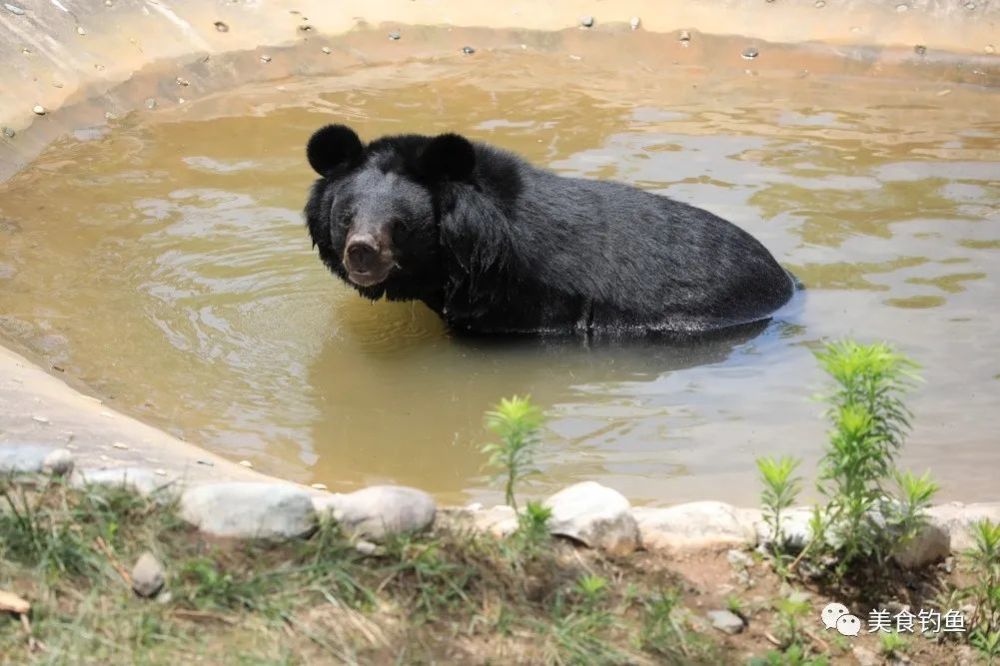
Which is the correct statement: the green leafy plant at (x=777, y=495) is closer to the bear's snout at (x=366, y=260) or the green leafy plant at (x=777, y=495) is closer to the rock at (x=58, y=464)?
the rock at (x=58, y=464)

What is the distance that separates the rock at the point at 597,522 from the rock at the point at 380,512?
0.43m

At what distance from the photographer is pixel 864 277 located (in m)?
8.57

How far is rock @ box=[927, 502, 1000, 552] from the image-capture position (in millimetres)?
4844

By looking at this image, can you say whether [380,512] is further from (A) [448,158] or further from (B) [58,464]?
(A) [448,158]

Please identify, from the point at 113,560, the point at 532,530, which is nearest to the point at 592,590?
the point at 532,530

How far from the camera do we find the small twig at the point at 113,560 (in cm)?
393

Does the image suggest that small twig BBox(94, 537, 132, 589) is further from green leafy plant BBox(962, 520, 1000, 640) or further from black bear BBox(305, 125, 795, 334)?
black bear BBox(305, 125, 795, 334)

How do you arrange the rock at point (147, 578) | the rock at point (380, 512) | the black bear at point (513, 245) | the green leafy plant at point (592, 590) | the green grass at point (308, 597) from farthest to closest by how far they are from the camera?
1. the black bear at point (513, 245)
2. the rock at point (380, 512)
3. the green leafy plant at point (592, 590)
4. the rock at point (147, 578)
5. the green grass at point (308, 597)

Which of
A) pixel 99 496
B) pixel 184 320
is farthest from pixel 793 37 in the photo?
pixel 99 496

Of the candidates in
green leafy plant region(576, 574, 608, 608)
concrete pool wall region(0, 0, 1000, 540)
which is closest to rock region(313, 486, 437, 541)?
green leafy plant region(576, 574, 608, 608)

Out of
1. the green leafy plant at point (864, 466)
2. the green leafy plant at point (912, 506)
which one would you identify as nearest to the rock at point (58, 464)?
the green leafy plant at point (864, 466)

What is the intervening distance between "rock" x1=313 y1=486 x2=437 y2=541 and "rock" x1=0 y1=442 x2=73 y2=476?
0.86m

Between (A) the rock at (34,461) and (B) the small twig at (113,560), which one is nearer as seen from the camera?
(B) the small twig at (113,560)

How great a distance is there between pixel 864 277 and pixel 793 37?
5.52 metres
